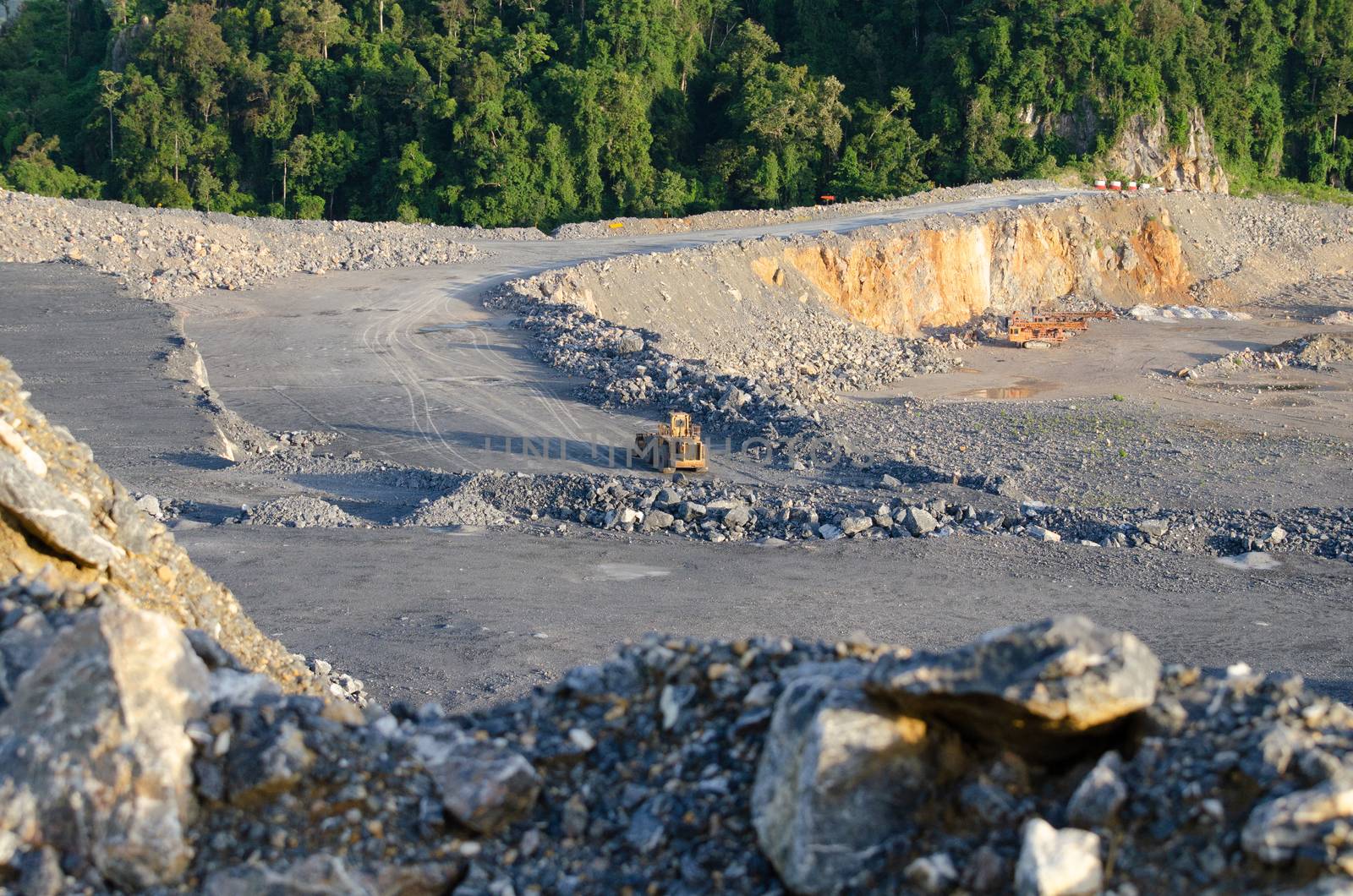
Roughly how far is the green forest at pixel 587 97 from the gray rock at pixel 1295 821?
133ft

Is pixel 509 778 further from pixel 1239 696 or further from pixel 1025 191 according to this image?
→ pixel 1025 191

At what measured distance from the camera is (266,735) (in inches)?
228

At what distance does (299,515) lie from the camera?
52.1 feet

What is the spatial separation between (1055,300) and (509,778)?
117 ft

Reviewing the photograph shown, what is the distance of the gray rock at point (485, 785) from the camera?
5715 millimetres

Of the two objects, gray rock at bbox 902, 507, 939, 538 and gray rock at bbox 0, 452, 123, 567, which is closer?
gray rock at bbox 0, 452, 123, 567

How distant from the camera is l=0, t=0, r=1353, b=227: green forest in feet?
145

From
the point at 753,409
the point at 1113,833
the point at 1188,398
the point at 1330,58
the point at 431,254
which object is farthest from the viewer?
the point at 1330,58

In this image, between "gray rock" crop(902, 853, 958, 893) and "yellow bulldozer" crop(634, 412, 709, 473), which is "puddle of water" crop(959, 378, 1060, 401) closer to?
"yellow bulldozer" crop(634, 412, 709, 473)

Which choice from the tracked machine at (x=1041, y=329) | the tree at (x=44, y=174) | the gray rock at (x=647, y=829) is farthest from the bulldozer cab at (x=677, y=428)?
the tree at (x=44, y=174)

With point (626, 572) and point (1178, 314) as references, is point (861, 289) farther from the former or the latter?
point (626, 572)

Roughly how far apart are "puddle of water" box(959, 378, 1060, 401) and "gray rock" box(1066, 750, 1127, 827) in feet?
77.7

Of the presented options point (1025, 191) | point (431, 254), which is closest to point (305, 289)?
Answer: point (431, 254)

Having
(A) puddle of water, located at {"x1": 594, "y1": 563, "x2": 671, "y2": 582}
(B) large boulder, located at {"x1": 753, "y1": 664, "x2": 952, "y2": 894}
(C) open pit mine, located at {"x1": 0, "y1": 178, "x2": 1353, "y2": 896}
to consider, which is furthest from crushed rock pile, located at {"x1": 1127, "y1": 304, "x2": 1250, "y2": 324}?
(B) large boulder, located at {"x1": 753, "y1": 664, "x2": 952, "y2": 894}
